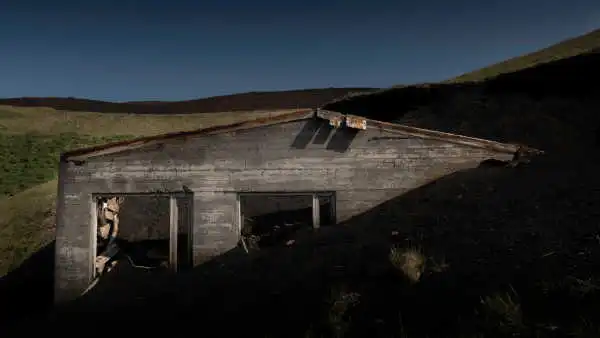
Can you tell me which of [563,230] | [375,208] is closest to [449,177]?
[375,208]

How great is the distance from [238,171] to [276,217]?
16.5 feet

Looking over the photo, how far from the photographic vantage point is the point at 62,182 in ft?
40.1

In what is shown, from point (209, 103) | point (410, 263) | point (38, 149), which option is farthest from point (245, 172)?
point (209, 103)

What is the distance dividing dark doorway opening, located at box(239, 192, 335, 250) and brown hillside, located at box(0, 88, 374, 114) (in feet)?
149

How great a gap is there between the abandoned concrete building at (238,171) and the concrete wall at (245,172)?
0.02 metres

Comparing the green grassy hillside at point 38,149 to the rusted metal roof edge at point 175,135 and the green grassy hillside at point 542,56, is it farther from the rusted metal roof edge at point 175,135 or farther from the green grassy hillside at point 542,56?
the green grassy hillside at point 542,56

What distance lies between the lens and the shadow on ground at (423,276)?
258 inches

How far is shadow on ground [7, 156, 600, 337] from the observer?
6543 millimetres

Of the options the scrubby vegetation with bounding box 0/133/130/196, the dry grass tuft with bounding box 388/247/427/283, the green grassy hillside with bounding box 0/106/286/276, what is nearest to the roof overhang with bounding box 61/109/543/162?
the dry grass tuft with bounding box 388/247/427/283

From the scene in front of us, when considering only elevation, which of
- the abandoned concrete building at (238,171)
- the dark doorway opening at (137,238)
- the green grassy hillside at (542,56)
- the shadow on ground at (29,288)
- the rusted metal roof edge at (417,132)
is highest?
the green grassy hillside at (542,56)

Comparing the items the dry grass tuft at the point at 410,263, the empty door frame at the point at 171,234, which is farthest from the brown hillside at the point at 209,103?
the dry grass tuft at the point at 410,263

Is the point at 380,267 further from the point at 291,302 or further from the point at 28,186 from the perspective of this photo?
the point at 28,186

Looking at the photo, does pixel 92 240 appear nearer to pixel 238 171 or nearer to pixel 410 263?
pixel 238 171

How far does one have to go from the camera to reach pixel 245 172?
12172 millimetres
